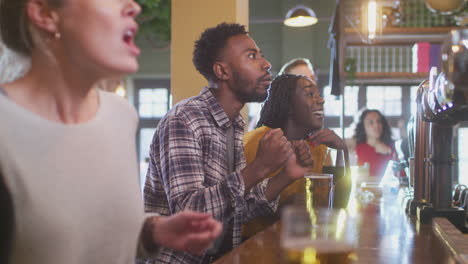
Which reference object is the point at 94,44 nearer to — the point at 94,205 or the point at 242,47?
the point at 94,205

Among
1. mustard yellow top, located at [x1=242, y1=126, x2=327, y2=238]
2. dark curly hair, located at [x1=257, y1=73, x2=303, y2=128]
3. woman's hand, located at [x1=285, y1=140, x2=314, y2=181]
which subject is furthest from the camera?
dark curly hair, located at [x1=257, y1=73, x2=303, y2=128]

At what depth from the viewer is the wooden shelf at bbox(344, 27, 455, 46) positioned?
160 inches

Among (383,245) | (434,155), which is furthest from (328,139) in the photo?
(383,245)

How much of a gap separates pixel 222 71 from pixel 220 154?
1.42 feet

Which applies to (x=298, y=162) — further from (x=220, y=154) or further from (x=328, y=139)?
(x=328, y=139)

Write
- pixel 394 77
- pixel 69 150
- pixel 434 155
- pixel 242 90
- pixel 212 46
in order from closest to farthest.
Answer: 1. pixel 69 150
2. pixel 434 155
3. pixel 242 90
4. pixel 212 46
5. pixel 394 77

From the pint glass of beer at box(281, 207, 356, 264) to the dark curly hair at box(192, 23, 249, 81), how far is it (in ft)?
4.85

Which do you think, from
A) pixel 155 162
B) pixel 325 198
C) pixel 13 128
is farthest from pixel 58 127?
pixel 155 162

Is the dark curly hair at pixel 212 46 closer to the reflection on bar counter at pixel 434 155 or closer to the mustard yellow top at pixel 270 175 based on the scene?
the mustard yellow top at pixel 270 175

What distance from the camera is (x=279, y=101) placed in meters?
2.48

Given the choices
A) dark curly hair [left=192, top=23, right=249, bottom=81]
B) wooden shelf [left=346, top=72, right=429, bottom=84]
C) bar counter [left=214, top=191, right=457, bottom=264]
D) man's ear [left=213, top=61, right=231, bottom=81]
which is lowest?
bar counter [left=214, top=191, right=457, bottom=264]

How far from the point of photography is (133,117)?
0.95 metres

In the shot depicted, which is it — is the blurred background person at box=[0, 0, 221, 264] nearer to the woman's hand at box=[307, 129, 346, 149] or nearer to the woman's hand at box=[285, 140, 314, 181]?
the woman's hand at box=[285, 140, 314, 181]

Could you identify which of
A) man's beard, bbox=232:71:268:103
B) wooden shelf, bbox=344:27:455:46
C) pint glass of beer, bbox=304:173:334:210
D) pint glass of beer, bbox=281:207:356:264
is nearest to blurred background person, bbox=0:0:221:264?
pint glass of beer, bbox=281:207:356:264
